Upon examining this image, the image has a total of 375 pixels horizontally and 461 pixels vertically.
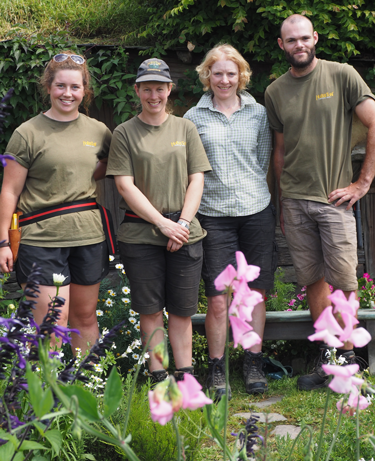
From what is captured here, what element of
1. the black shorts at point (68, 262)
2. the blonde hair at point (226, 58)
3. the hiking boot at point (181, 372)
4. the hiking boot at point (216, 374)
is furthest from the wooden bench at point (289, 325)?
the blonde hair at point (226, 58)

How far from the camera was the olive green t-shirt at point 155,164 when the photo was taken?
9.89 feet

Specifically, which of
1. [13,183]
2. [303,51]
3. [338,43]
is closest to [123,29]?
[338,43]

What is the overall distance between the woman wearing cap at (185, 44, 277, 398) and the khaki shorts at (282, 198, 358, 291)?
0.53 feet

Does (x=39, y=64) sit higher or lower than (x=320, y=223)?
higher

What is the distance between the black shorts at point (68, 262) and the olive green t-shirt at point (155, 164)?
0.20 m

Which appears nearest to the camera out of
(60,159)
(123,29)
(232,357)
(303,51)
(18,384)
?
(18,384)

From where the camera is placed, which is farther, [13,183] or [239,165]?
[239,165]

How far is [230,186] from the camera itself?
3.30m

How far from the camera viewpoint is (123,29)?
16.9ft

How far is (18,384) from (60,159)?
5.57ft

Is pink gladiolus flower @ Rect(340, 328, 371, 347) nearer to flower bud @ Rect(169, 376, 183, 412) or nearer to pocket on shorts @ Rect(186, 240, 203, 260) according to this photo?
flower bud @ Rect(169, 376, 183, 412)

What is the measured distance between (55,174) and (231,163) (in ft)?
3.75

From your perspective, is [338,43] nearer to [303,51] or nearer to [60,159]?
[303,51]

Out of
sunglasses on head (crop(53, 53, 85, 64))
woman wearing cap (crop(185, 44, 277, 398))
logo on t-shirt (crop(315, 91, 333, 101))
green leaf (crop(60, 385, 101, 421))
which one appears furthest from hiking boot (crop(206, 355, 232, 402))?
green leaf (crop(60, 385, 101, 421))
